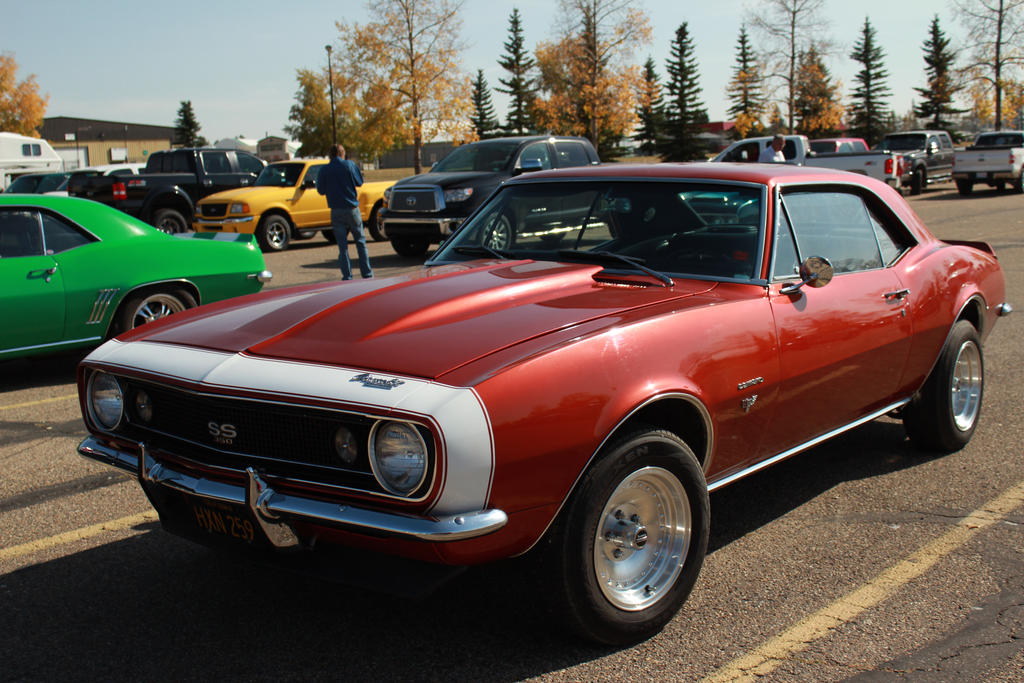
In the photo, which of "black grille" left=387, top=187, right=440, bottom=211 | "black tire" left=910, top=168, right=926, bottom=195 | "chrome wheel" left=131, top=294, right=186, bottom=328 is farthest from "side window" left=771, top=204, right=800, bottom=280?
"black tire" left=910, top=168, right=926, bottom=195

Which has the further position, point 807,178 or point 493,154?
point 493,154

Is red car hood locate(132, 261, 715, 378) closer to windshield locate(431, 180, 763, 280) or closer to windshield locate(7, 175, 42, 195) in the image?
windshield locate(431, 180, 763, 280)

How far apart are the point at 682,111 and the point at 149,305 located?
7485 cm

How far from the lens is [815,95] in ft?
160

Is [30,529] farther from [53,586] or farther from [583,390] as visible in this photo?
[583,390]

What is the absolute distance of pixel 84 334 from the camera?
22.6 ft

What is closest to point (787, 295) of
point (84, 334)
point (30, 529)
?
point (30, 529)

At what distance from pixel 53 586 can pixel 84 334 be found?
391 centimetres

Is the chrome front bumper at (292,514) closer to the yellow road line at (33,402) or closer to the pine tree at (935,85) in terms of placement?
the yellow road line at (33,402)

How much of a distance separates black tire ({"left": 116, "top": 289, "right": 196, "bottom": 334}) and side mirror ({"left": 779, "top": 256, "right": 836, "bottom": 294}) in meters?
5.14

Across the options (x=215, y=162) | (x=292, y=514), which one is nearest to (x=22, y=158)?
(x=215, y=162)

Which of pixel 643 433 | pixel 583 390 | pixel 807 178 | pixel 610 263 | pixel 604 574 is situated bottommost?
pixel 604 574

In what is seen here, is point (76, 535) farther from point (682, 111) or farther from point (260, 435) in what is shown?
point (682, 111)

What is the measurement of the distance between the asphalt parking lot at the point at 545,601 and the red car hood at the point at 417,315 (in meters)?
0.74
